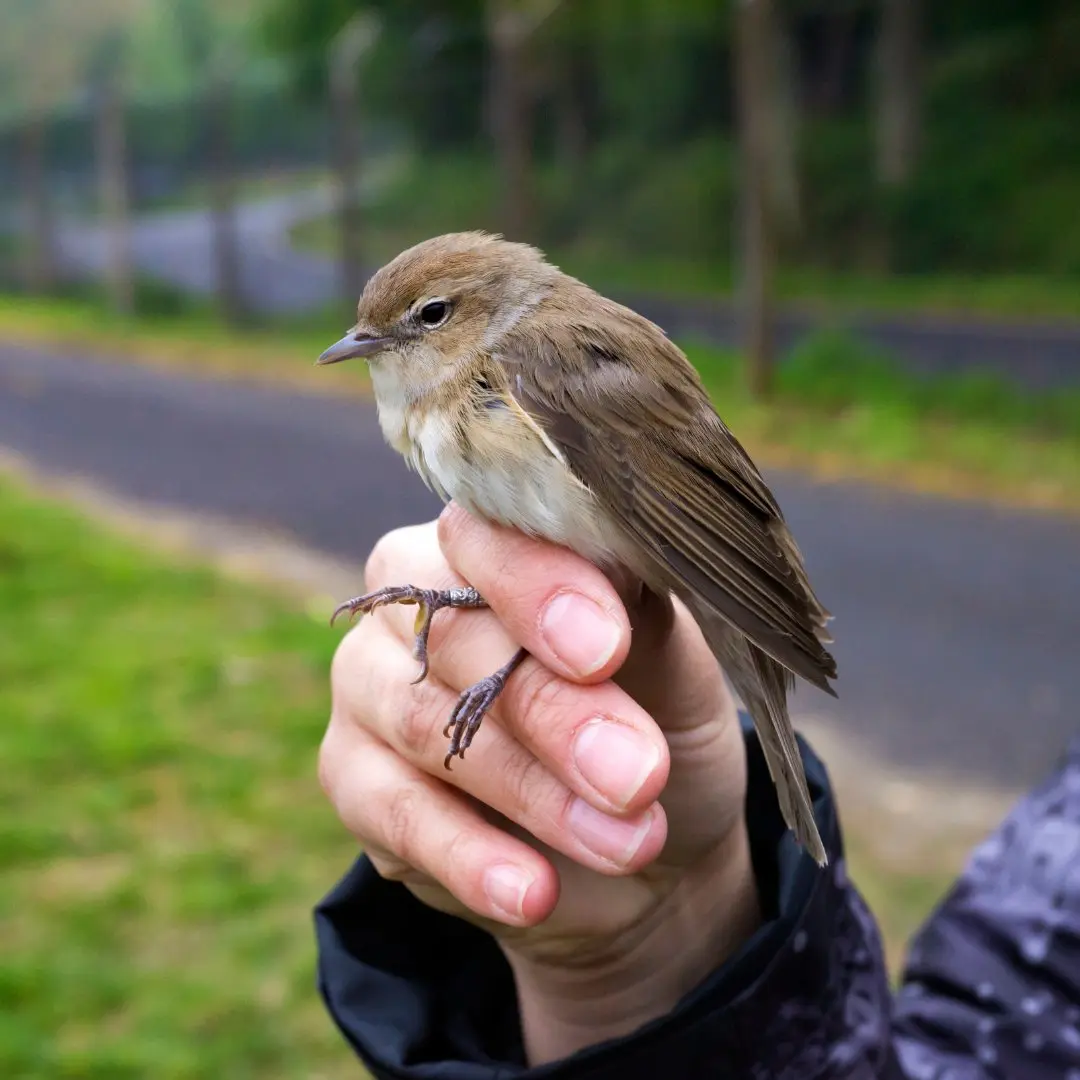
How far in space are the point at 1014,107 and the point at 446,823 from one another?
19.6 metres

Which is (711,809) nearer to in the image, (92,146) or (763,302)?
(763,302)

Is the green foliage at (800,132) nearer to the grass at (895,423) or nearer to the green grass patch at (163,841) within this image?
the grass at (895,423)

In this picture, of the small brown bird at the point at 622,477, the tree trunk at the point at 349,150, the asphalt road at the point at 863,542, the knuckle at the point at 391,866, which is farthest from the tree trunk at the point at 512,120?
the knuckle at the point at 391,866

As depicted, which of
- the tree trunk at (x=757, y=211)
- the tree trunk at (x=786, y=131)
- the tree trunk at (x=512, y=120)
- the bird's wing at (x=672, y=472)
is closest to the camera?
the bird's wing at (x=672, y=472)

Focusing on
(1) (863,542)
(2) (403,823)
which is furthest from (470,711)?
(1) (863,542)

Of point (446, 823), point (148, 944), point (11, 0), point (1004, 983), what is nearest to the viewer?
point (446, 823)

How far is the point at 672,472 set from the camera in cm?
202

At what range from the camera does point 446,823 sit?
5.41ft

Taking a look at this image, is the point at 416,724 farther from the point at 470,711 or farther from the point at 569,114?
the point at 569,114

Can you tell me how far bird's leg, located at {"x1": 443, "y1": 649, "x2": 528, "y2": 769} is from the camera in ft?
5.45

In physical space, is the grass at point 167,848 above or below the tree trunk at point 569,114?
below

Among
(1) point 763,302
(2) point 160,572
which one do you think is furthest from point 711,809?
(1) point 763,302

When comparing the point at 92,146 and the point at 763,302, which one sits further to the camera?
the point at 92,146

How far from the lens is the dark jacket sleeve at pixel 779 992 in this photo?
1734mm
